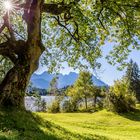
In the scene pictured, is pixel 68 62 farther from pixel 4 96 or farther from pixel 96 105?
pixel 96 105

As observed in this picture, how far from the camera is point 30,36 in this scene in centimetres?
2362

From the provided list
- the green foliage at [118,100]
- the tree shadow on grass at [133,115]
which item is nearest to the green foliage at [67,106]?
the green foliage at [118,100]

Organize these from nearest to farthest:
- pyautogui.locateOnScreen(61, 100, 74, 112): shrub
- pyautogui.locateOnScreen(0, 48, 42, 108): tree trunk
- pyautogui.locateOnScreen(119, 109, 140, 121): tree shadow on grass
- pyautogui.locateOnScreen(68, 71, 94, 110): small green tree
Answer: pyautogui.locateOnScreen(0, 48, 42, 108): tree trunk
pyautogui.locateOnScreen(119, 109, 140, 121): tree shadow on grass
pyautogui.locateOnScreen(61, 100, 74, 112): shrub
pyautogui.locateOnScreen(68, 71, 94, 110): small green tree

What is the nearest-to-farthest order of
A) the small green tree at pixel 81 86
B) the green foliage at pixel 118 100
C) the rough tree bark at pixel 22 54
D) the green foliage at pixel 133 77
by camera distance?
1. the rough tree bark at pixel 22 54
2. the green foliage at pixel 118 100
3. the small green tree at pixel 81 86
4. the green foliage at pixel 133 77

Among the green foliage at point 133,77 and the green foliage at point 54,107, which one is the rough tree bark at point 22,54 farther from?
the green foliage at point 133,77

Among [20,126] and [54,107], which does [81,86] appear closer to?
[54,107]

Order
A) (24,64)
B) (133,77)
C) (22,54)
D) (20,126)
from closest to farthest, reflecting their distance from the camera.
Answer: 1. (20,126)
2. (24,64)
3. (22,54)
4. (133,77)

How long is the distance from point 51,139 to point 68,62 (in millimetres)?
16922

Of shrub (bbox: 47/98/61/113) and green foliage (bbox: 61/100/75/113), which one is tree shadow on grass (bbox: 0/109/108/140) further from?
green foliage (bbox: 61/100/75/113)

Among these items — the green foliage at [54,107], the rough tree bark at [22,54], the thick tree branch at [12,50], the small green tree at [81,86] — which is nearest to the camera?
the rough tree bark at [22,54]

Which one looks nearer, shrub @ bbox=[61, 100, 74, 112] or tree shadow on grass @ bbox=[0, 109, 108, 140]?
tree shadow on grass @ bbox=[0, 109, 108, 140]

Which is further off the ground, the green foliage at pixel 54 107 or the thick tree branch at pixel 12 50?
the thick tree branch at pixel 12 50

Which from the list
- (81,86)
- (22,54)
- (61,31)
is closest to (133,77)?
(81,86)

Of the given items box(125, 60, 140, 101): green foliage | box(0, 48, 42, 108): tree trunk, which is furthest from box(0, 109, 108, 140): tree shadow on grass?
box(125, 60, 140, 101): green foliage
